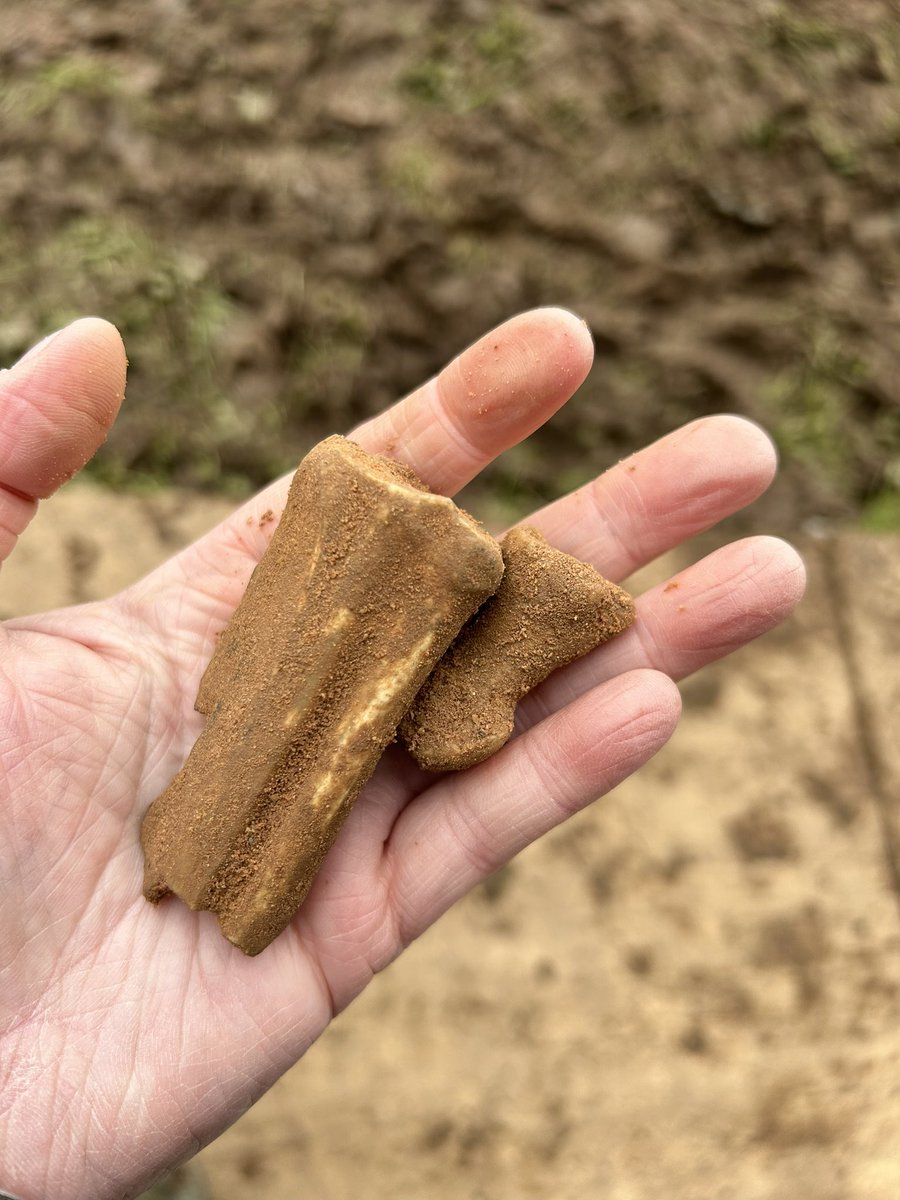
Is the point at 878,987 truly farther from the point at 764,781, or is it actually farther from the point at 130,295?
the point at 130,295

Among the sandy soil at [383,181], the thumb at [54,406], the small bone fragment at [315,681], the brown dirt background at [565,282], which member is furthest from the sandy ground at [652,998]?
the thumb at [54,406]

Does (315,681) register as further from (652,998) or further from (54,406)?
(652,998)

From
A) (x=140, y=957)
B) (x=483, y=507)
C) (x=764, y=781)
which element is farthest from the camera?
(x=483, y=507)

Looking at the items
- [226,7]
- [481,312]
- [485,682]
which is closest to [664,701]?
[485,682]

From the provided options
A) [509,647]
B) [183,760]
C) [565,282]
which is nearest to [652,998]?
[509,647]

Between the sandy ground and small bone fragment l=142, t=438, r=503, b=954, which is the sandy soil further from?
small bone fragment l=142, t=438, r=503, b=954

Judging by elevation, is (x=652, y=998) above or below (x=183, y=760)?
below
